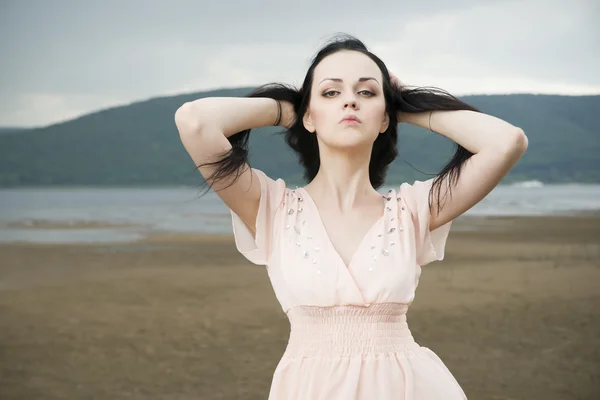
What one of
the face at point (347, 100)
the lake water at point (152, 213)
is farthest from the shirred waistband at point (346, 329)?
the lake water at point (152, 213)

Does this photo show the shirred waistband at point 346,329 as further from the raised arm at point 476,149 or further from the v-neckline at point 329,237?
→ the raised arm at point 476,149

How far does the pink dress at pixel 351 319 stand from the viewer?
2.03m

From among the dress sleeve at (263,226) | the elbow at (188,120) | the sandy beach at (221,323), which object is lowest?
the sandy beach at (221,323)

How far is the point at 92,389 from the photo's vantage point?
5797 mm

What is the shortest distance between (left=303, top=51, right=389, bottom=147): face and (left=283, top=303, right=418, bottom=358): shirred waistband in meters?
0.38

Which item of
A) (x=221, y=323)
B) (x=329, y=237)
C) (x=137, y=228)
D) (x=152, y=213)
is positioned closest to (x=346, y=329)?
(x=329, y=237)

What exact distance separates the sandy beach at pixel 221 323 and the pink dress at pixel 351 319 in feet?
11.5

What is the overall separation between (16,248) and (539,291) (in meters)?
8.30

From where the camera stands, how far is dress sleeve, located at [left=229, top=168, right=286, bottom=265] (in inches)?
85.7

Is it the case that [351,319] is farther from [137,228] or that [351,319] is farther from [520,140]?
[137,228]

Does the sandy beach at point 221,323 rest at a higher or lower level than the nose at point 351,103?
lower

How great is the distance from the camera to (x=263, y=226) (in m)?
2.18

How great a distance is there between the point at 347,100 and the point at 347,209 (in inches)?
10.3

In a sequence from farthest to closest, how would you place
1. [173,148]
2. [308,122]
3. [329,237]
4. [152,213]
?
[173,148] → [152,213] → [308,122] → [329,237]
